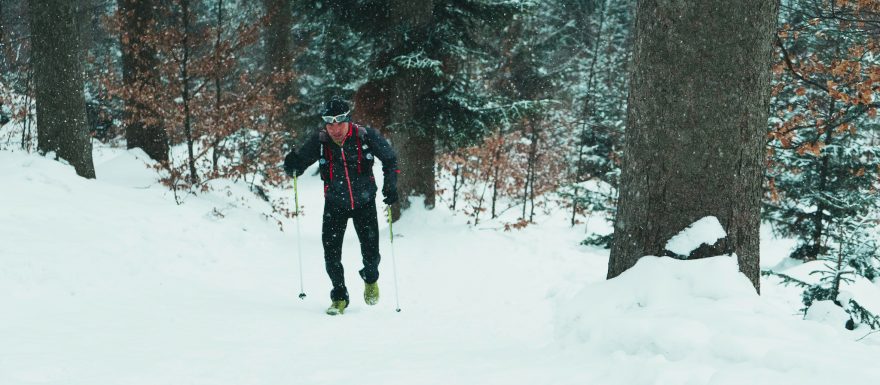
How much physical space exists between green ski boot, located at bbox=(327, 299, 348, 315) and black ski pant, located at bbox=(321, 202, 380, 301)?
0.05m

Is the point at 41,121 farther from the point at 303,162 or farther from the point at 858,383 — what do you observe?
the point at 858,383

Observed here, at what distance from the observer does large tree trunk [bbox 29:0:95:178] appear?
845cm

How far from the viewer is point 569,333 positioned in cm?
360

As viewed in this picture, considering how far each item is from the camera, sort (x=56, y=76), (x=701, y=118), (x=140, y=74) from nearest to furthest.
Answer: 1. (x=701, y=118)
2. (x=56, y=76)
3. (x=140, y=74)

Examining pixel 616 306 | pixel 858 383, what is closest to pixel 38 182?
pixel 616 306

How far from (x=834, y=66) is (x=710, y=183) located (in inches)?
183

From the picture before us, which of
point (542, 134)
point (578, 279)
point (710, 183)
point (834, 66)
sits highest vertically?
point (542, 134)

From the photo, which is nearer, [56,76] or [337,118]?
[337,118]

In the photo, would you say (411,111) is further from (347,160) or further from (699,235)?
(699,235)

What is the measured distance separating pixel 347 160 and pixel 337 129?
0.34 metres

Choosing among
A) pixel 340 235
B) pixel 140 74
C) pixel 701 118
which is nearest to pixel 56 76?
pixel 140 74

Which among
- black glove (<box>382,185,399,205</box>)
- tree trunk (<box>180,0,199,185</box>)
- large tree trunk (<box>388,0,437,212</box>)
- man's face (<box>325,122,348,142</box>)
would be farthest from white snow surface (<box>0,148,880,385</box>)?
large tree trunk (<box>388,0,437,212</box>)

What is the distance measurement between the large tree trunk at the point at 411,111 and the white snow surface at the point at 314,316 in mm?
3187

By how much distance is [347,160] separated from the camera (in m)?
5.50
